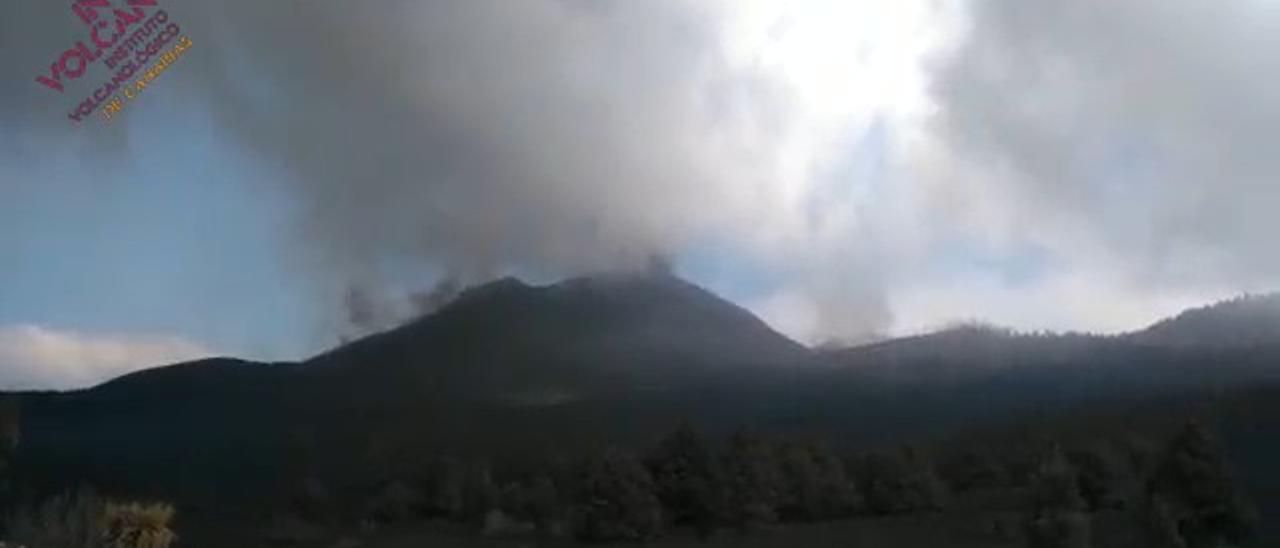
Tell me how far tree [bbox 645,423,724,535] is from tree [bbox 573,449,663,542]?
3.40 ft

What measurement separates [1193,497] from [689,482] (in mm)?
25984

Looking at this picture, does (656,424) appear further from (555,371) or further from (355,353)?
(355,353)

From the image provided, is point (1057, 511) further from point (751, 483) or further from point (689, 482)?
point (689, 482)

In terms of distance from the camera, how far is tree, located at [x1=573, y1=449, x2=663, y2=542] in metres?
71.1

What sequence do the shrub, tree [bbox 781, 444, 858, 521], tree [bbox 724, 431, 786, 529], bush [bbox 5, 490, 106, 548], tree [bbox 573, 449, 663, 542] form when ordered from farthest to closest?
tree [bbox 781, 444, 858, 521]
tree [bbox 724, 431, 786, 529]
tree [bbox 573, 449, 663, 542]
bush [bbox 5, 490, 106, 548]
the shrub

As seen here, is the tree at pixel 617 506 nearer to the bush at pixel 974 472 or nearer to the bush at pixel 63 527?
the bush at pixel 974 472

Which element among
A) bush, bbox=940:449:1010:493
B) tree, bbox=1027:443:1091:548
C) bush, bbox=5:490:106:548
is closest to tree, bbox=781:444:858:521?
bush, bbox=940:449:1010:493

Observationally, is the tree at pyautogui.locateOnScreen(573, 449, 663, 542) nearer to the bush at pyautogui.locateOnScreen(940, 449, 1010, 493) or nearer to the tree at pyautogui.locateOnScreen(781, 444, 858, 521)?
the tree at pyautogui.locateOnScreen(781, 444, 858, 521)

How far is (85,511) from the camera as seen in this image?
4325 cm

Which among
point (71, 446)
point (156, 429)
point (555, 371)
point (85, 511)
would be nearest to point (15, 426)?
point (85, 511)

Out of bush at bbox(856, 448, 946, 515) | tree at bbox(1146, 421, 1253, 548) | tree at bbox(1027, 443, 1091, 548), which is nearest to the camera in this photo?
tree at bbox(1146, 421, 1253, 548)

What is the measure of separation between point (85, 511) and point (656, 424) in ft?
271

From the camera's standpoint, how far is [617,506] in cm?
7212

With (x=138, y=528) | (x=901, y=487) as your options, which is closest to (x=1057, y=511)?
(x=901, y=487)
